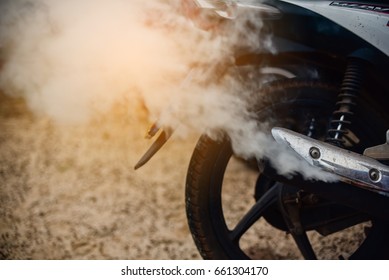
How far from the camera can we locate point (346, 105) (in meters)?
1.22

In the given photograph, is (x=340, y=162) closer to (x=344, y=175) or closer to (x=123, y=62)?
(x=344, y=175)

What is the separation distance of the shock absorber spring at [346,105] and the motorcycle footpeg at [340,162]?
0.08 meters

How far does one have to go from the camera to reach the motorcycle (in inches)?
46.5

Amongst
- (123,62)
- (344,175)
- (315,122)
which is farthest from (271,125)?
(123,62)

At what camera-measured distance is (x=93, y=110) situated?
2.74 m

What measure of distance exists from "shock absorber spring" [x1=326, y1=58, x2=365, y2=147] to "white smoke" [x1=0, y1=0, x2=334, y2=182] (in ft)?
0.61

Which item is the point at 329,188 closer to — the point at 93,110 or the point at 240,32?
the point at 240,32

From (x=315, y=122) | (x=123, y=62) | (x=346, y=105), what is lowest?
(x=123, y=62)

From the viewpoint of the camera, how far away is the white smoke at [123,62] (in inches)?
52.5

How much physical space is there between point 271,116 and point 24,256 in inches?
50.7

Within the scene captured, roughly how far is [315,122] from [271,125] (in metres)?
0.20

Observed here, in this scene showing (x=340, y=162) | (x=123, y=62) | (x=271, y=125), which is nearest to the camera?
(x=340, y=162)

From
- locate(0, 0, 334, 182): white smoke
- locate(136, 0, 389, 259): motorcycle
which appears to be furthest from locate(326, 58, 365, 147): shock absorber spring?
locate(0, 0, 334, 182): white smoke
